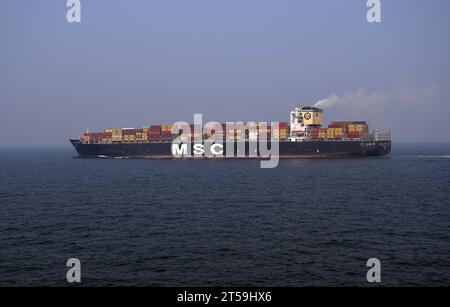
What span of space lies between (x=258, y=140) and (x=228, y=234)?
6722cm

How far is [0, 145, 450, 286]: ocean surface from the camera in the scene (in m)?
20.5

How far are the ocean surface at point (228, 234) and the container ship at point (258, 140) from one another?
123 feet

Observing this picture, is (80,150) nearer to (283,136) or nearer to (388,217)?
(283,136)

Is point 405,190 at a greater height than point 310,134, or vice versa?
point 310,134

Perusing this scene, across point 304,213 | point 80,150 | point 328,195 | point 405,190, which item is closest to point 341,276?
point 304,213

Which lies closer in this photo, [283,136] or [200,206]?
[200,206]

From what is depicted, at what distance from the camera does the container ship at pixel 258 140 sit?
3519 inches

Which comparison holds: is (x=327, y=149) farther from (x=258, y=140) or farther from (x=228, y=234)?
(x=228, y=234)

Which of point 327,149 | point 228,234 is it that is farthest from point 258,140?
point 228,234

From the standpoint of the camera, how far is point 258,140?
9412 centimetres

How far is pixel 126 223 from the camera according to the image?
31797 millimetres

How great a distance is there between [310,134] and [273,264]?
72.7 m

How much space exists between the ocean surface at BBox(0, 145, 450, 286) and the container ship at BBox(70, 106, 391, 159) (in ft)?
123

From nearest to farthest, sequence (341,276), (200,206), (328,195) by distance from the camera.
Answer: (341,276) → (200,206) → (328,195)
